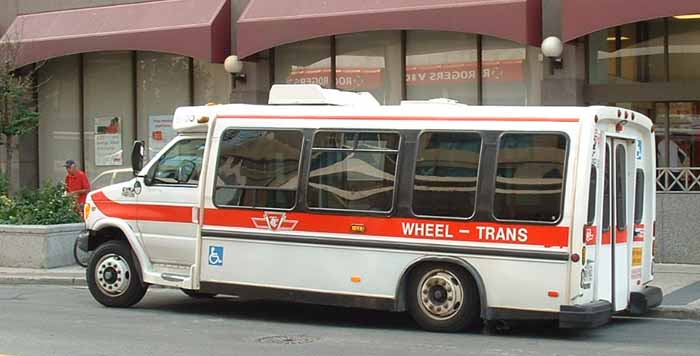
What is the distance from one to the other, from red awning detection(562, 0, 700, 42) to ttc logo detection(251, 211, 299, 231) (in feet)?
23.2

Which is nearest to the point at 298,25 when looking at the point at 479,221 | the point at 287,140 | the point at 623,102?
the point at 623,102

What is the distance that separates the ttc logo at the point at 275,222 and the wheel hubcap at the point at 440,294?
5.25 ft

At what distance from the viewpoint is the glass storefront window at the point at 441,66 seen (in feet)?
62.0

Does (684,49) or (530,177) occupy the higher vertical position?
(684,49)

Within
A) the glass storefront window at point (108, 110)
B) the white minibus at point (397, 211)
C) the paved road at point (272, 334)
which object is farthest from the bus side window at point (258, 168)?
the glass storefront window at point (108, 110)

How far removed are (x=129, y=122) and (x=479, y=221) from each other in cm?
1398

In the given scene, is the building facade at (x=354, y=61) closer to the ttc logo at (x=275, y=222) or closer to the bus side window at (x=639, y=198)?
the bus side window at (x=639, y=198)

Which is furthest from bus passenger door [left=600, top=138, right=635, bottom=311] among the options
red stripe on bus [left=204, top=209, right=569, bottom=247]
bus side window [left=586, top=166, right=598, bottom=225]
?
A: red stripe on bus [left=204, top=209, right=569, bottom=247]

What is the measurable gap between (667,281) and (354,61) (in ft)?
25.8

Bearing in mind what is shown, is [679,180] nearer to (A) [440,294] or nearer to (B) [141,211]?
(A) [440,294]

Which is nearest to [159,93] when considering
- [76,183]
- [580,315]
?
[76,183]

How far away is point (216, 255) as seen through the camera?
11.8m

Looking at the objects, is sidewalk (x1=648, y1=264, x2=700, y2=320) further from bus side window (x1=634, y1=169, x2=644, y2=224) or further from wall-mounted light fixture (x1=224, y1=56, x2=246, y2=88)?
wall-mounted light fixture (x1=224, y1=56, x2=246, y2=88)

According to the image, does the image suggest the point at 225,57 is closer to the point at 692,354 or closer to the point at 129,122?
the point at 129,122
